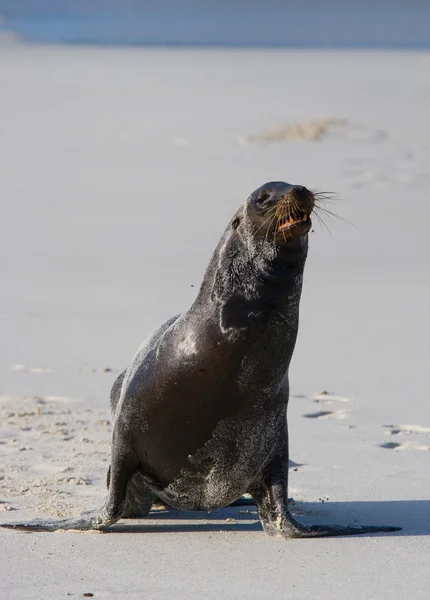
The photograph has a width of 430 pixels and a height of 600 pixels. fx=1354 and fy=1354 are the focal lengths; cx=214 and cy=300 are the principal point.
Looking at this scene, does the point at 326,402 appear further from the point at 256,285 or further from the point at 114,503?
the point at 256,285

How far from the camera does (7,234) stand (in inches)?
535

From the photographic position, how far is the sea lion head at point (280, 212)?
5074 mm

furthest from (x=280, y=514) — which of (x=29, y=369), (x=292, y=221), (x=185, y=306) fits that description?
(x=185, y=306)

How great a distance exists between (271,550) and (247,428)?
489 mm

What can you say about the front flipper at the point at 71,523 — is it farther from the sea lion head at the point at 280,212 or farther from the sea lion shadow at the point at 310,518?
the sea lion head at the point at 280,212

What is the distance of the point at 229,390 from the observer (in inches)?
208

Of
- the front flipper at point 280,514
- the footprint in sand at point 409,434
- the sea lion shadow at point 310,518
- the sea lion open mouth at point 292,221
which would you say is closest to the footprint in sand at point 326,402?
the footprint in sand at point 409,434

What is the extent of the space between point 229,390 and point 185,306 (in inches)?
204

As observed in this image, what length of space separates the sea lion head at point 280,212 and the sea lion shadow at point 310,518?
1265mm

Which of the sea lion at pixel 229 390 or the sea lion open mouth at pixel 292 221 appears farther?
the sea lion at pixel 229 390

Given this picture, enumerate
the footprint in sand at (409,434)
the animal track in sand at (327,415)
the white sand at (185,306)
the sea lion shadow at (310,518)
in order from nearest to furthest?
the white sand at (185,306) → the sea lion shadow at (310,518) → the footprint in sand at (409,434) → the animal track in sand at (327,415)

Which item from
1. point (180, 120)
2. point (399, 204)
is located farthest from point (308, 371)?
point (180, 120)

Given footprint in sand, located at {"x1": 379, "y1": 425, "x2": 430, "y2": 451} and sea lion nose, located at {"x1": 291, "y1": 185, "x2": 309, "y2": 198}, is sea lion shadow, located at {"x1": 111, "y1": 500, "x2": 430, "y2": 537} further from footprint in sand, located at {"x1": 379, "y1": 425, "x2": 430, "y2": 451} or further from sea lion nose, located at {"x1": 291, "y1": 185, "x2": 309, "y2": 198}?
sea lion nose, located at {"x1": 291, "y1": 185, "x2": 309, "y2": 198}

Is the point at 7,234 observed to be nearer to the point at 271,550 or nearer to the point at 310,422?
the point at 310,422
